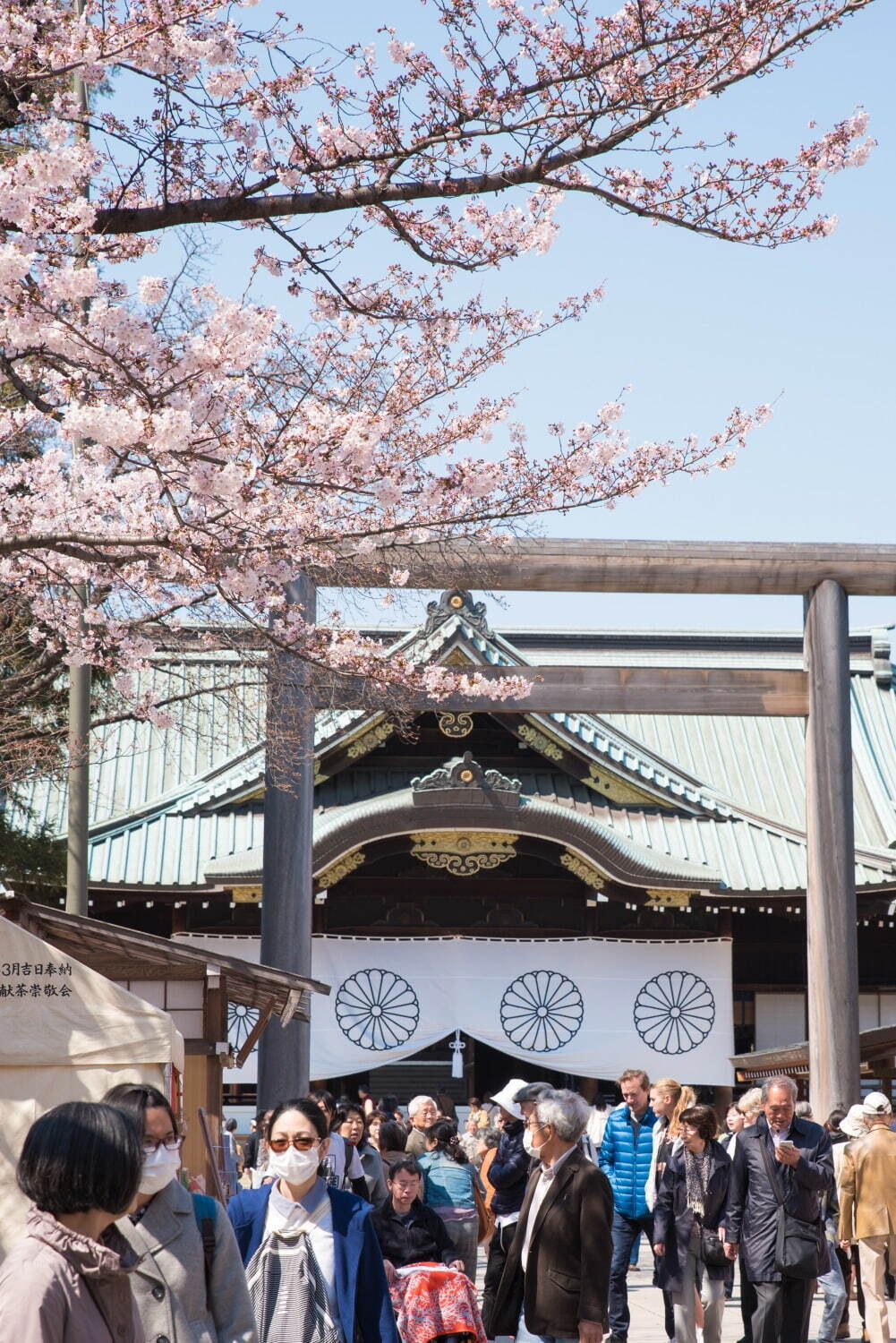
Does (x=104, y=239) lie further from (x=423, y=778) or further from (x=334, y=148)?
(x=423, y=778)

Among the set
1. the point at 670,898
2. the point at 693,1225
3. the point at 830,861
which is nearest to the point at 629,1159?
the point at 693,1225

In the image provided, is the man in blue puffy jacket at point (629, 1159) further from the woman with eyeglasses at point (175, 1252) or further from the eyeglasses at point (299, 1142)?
the woman with eyeglasses at point (175, 1252)

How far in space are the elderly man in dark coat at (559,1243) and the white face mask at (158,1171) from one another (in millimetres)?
2259

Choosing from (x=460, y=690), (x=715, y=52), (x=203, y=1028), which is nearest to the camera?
(x=715, y=52)

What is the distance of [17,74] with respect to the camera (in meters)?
5.62

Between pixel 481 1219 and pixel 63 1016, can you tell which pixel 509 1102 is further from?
pixel 63 1016

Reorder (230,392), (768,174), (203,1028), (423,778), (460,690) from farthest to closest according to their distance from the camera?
(423,778) → (460,690) → (203,1028) → (230,392) → (768,174)

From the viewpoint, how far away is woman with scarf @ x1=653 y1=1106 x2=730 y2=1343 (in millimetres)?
8516

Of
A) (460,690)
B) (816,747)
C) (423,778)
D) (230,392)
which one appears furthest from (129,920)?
(230,392)

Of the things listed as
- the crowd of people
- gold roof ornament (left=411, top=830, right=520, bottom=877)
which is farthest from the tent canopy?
gold roof ornament (left=411, top=830, right=520, bottom=877)

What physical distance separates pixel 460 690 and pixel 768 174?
21.8ft

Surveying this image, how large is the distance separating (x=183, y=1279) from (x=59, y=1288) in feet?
4.21

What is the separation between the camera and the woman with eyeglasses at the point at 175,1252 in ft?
12.6

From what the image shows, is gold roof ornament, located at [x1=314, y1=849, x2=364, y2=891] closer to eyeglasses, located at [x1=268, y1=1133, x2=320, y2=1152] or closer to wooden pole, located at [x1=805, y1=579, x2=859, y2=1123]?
wooden pole, located at [x1=805, y1=579, x2=859, y2=1123]
